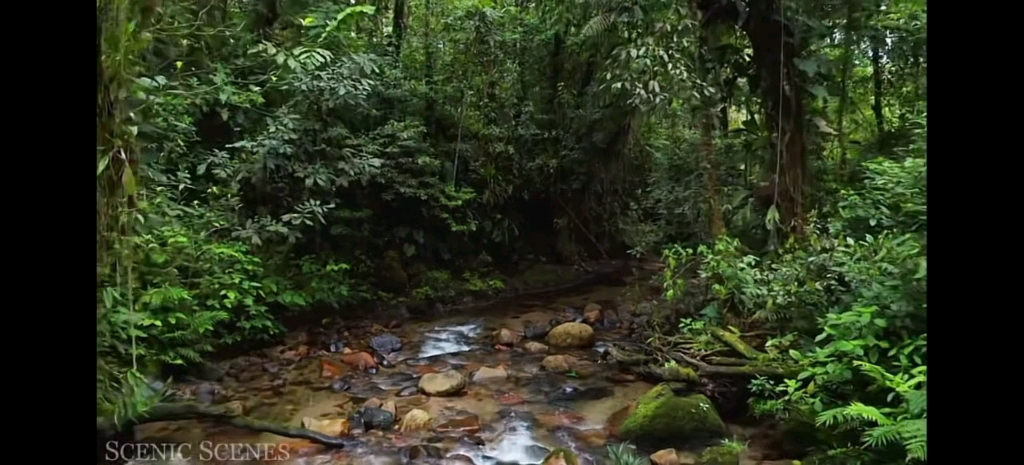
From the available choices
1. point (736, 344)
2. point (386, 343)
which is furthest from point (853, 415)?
point (386, 343)

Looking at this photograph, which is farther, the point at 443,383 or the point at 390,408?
the point at 443,383

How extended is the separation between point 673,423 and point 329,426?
114 cm

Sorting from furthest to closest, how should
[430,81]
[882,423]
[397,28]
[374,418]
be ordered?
[430,81] < [397,28] < [374,418] < [882,423]

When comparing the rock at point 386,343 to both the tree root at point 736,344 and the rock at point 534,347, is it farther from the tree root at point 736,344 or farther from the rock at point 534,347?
the tree root at point 736,344

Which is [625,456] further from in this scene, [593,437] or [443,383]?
[443,383]

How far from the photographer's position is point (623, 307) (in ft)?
11.5

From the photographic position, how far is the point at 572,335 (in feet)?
11.0

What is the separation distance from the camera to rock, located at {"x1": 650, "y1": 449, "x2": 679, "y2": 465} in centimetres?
204

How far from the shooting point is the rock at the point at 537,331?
136 inches

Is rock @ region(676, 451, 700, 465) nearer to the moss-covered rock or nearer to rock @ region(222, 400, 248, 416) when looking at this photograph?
the moss-covered rock
